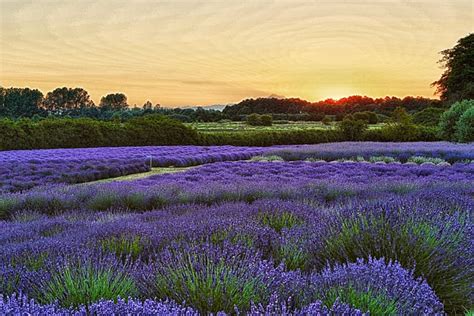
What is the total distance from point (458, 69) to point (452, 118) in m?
20.6

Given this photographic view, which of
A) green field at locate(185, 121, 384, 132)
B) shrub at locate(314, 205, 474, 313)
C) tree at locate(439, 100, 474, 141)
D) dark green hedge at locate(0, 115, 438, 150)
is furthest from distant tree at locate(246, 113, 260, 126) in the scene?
shrub at locate(314, 205, 474, 313)

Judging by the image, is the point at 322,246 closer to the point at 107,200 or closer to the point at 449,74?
the point at 107,200

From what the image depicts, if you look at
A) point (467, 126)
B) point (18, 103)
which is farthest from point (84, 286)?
point (18, 103)

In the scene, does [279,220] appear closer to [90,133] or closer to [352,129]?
[90,133]

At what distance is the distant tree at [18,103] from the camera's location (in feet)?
155

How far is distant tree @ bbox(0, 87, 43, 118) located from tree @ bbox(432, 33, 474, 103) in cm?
3951

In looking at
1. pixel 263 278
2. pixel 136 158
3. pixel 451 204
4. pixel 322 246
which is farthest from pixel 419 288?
pixel 136 158

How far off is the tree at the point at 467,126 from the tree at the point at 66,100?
1713 inches

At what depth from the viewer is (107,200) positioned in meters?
8.23

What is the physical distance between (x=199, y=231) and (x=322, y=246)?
1080 millimetres

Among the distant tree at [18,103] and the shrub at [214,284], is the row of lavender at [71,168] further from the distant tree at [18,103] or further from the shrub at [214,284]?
the distant tree at [18,103]

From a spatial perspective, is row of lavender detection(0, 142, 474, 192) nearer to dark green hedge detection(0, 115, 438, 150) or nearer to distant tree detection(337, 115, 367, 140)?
dark green hedge detection(0, 115, 438, 150)

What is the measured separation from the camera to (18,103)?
48219 mm

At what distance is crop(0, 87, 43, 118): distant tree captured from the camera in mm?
47250
